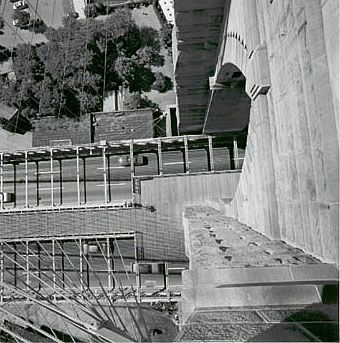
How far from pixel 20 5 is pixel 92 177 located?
17037mm

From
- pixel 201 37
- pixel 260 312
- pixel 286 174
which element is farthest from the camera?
pixel 201 37

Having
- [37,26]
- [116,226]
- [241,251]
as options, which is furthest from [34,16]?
[241,251]

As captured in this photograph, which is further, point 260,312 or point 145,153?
point 145,153

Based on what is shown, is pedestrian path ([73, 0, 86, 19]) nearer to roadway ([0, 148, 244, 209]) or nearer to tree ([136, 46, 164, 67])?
tree ([136, 46, 164, 67])

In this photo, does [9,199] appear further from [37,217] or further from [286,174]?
[286,174]

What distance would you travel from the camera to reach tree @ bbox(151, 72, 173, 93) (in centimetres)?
3454

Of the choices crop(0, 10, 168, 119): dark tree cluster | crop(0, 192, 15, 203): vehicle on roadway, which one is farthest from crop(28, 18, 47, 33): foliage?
crop(0, 192, 15, 203): vehicle on roadway

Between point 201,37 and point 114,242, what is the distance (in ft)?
61.0

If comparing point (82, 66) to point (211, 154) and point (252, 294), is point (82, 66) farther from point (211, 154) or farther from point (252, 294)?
point (252, 294)

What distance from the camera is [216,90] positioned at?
19.7 meters

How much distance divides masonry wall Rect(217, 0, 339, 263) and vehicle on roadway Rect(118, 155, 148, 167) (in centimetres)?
1797

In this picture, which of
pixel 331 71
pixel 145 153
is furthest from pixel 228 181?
pixel 331 71

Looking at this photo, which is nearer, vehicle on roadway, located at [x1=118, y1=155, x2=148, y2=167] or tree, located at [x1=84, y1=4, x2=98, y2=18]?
vehicle on roadway, located at [x1=118, y1=155, x2=148, y2=167]

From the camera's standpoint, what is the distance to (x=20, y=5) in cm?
3625
